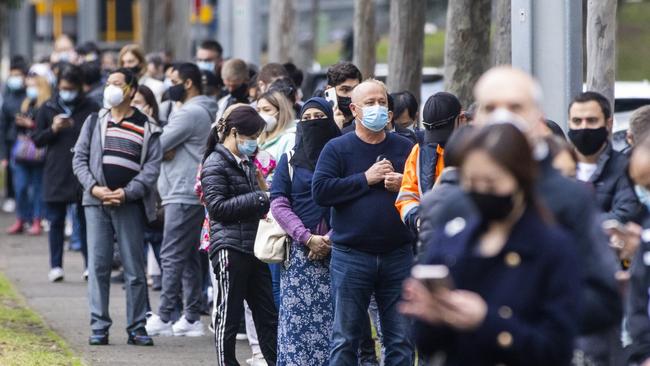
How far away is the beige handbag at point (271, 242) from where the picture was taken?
880 centimetres

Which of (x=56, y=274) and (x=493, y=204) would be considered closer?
(x=493, y=204)

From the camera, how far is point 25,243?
18359 mm

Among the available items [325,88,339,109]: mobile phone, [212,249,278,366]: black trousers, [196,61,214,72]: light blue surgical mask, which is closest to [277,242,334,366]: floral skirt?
[212,249,278,366]: black trousers

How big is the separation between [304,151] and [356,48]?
8.54 m

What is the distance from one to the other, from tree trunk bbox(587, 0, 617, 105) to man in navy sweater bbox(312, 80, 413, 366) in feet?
6.15

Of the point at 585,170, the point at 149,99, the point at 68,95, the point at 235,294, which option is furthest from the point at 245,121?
the point at 68,95

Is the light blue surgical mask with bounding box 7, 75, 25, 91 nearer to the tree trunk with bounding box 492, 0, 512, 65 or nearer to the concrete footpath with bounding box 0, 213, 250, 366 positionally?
the concrete footpath with bounding box 0, 213, 250, 366

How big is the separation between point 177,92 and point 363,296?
Result: 4.03 metres

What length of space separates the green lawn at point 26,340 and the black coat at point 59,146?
1.69 meters

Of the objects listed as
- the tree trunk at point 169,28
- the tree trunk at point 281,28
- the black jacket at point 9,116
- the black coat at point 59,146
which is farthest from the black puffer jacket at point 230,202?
the tree trunk at point 169,28

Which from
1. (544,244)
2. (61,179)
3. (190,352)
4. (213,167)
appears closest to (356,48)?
(61,179)

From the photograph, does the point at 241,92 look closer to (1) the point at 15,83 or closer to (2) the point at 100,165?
(2) the point at 100,165

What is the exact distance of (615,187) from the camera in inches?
251

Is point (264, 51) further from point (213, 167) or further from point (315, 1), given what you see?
point (213, 167)
